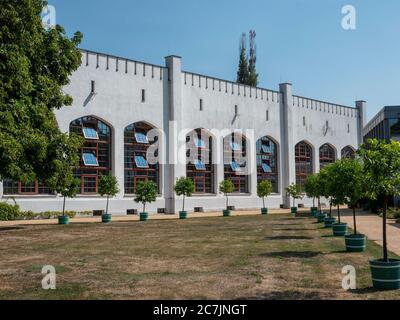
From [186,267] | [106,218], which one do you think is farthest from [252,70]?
[186,267]

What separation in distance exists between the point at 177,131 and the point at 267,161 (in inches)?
587

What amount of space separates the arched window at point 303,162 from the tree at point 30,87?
3709cm

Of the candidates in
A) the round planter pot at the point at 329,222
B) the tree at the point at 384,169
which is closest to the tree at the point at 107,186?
the round planter pot at the point at 329,222

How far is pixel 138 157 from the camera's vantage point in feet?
137

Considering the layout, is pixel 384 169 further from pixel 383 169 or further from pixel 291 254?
pixel 291 254

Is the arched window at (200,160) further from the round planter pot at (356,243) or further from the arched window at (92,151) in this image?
the round planter pot at (356,243)

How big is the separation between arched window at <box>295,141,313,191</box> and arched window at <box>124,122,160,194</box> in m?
21.9

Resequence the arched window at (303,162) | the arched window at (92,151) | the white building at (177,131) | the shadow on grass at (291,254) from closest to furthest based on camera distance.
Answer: the shadow on grass at (291,254)
the arched window at (92,151)
the white building at (177,131)
the arched window at (303,162)

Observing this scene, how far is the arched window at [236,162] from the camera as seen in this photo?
49625 mm

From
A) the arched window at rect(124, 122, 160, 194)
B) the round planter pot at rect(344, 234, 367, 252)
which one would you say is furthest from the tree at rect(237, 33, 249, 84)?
the round planter pot at rect(344, 234, 367, 252)

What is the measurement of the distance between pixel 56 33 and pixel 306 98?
3972 centimetres

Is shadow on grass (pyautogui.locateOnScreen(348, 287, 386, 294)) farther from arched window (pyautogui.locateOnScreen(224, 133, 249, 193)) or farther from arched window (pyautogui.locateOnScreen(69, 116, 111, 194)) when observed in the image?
arched window (pyautogui.locateOnScreen(224, 133, 249, 193))

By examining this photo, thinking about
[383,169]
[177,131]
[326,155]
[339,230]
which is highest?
[177,131]

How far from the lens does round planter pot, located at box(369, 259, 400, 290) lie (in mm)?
9414
